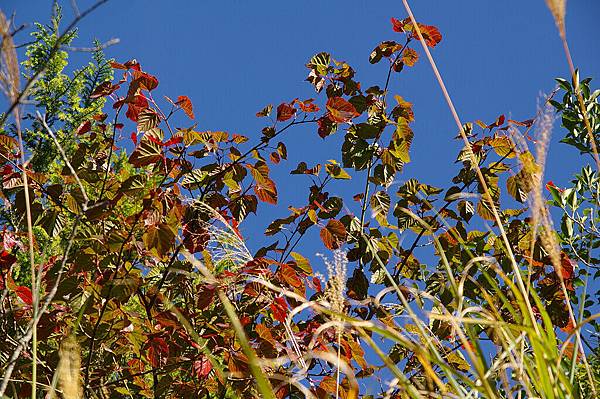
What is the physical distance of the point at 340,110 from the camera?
9.39 feet

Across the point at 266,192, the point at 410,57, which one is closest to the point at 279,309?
the point at 266,192

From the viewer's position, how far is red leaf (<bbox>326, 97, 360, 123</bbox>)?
111 inches

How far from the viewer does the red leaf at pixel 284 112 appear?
2859mm

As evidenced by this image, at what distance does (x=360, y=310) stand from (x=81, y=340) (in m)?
1.13

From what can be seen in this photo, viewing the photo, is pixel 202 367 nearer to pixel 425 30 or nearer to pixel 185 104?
pixel 185 104

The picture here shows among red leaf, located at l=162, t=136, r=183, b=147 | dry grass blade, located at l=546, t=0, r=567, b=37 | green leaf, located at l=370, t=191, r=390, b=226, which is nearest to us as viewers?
dry grass blade, located at l=546, t=0, r=567, b=37

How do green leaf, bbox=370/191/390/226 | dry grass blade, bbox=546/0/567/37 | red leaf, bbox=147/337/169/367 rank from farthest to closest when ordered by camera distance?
green leaf, bbox=370/191/390/226
red leaf, bbox=147/337/169/367
dry grass blade, bbox=546/0/567/37

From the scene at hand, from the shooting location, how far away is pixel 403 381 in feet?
3.35

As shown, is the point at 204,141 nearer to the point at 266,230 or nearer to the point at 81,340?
the point at 266,230

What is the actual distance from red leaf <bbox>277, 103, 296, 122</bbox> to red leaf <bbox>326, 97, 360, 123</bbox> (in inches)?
5.9

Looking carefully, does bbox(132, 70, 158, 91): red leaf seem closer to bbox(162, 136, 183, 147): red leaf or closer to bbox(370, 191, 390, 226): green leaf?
bbox(162, 136, 183, 147): red leaf

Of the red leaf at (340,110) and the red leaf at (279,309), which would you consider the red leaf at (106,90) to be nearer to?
the red leaf at (340,110)

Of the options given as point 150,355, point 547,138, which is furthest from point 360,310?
point 547,138

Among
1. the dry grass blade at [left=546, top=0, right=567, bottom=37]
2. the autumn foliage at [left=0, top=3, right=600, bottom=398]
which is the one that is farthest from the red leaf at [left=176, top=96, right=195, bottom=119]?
the dry grass blade at [left=546, top=0, right=567, bottom=37]
